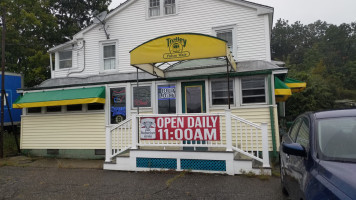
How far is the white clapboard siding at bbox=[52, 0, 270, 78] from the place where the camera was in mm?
8695

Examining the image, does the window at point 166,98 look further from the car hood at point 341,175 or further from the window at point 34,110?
the car hood at point 341,175

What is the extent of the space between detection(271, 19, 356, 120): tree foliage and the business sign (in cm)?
2425

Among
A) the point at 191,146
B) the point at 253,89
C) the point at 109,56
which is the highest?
the point at 109,56

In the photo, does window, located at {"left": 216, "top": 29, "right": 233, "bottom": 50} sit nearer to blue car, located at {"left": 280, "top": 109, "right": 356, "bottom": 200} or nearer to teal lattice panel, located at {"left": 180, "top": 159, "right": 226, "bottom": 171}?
teal lattice panel, located at {"left": 180, "top": 159, "right": 226, "bottom": 171}

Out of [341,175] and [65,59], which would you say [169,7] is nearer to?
[65,59]

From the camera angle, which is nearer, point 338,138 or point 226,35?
point 338,138

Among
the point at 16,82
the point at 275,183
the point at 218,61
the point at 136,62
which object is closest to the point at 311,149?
the point at 275,183

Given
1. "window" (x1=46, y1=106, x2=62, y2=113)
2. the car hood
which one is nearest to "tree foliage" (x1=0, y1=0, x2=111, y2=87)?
"window" (x1=46, y1=106, x2=62, y2=113)

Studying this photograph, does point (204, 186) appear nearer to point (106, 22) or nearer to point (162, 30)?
point (162, 30)

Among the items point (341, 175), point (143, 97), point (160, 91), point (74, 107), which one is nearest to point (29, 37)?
point (74, 107)

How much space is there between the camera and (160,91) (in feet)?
29.0

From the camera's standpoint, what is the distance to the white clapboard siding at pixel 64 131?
917cm

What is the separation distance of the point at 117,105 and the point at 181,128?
148 inches

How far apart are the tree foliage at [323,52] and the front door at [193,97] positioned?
22.2 m
